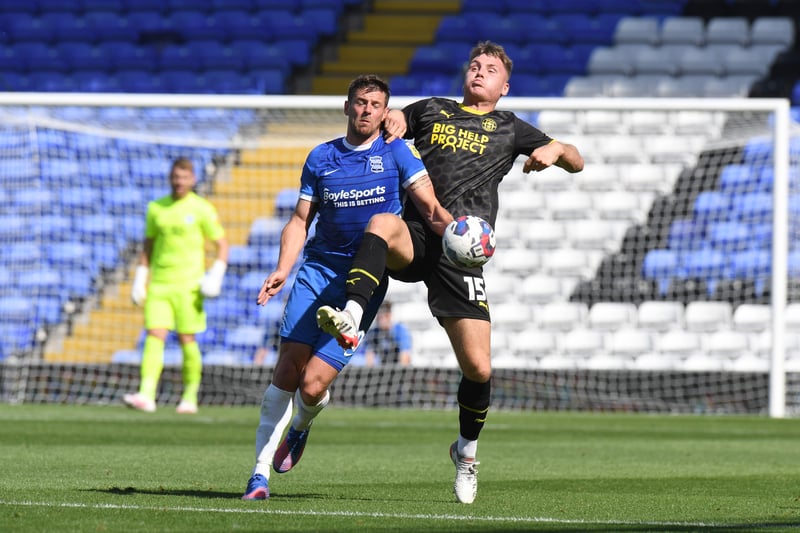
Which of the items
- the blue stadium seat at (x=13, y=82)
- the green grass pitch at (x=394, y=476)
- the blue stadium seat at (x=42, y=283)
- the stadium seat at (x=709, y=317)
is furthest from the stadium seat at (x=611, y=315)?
the blue stadium seat at (x=13, y=82)

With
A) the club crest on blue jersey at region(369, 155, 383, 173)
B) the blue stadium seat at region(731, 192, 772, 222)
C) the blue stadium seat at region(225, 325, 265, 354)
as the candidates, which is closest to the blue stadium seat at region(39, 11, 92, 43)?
the blue stadium seat at region(225, 325, 265, 354)

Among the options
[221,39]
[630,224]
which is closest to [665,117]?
[630,224]

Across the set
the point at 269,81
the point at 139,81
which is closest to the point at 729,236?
the point at 269,81

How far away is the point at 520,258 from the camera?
52.6 ft

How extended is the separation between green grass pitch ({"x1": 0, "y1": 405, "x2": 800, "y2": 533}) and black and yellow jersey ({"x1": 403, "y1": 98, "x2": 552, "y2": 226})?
1.40 metres

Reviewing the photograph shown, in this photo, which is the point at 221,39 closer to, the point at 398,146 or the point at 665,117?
the point at 665,117

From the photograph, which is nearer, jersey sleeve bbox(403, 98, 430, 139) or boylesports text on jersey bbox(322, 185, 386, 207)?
boylesports text on jersey bbox(322, 185, 386, 207)

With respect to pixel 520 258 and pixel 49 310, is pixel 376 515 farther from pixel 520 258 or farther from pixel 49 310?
pixel 49 310

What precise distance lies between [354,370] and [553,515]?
31.9 ft

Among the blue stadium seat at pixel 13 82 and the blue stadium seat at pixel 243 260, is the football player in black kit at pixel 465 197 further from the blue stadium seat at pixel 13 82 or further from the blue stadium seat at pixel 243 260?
the blue stadium seat at pixel 13 82

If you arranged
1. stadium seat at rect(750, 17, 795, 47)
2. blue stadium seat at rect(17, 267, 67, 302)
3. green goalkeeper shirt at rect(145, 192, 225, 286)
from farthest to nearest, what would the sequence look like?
stadium seat at rect(750, 17, 795, 47)
blue stadium seat at rect(17, 267, 67, 302)
green goalkeeper shirt at rect(145, 192, 225, 286)

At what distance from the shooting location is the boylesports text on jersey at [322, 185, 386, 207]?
5.92 meters

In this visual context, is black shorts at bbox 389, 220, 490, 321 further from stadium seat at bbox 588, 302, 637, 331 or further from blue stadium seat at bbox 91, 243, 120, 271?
blue stadium seat at bbox 91, 243, 120, 271

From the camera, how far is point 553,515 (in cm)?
534
